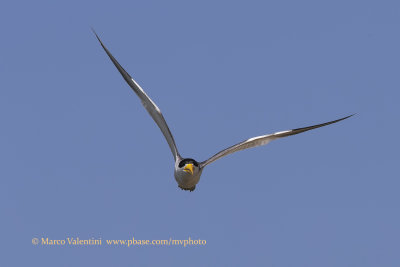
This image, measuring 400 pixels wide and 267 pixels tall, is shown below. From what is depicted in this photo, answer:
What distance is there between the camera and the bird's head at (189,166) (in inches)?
739

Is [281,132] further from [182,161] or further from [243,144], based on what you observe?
[182,161]

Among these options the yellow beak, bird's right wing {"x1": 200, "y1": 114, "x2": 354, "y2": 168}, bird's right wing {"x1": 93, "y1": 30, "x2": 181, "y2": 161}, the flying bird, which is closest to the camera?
the yellow beak

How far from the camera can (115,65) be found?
20.9 meters

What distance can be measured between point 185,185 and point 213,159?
53.2 inches

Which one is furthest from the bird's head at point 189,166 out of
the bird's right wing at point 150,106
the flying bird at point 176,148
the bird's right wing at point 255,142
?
the bird's right wing at point 150,106

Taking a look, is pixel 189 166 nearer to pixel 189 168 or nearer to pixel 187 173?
pixel 189 168

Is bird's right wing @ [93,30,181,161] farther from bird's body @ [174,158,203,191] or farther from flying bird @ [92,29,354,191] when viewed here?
bird's body @ [174,158,203,191]

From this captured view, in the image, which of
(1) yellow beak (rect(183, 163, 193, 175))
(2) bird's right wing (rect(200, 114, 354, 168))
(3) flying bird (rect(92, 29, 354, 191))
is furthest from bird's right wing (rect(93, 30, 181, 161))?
(2) bird's right wing (rect(200, 114, 354, 168))

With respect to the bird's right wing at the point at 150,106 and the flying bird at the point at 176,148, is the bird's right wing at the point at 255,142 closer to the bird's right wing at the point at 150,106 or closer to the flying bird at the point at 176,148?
the flying bird at the point at 176,148

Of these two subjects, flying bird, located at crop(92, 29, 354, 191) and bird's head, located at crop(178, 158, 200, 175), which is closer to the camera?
bird's head, located at crop(178, 158, 200, 175)

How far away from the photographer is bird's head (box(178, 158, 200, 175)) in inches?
739

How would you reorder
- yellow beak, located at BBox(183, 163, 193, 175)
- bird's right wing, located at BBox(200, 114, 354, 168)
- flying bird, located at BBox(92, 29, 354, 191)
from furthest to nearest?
bird's right wing, located at BBox(200, 114, 354, 168)
flying bird, located at BBox(92, 29, 354, 191)
yellow beak, located at BBox(183, 163, 193, 175)

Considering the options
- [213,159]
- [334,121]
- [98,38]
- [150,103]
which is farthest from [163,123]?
[334,121]

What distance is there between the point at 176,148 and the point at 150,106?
193 centimetres
